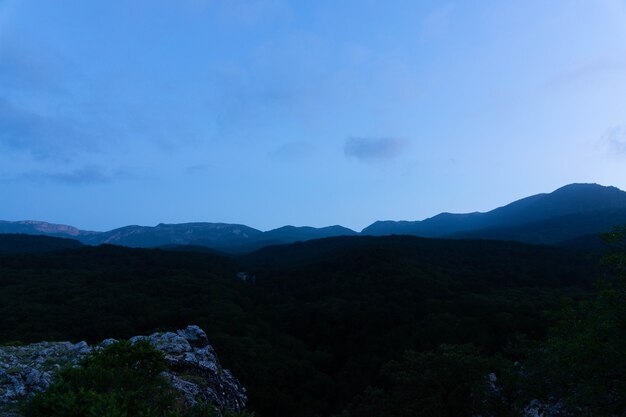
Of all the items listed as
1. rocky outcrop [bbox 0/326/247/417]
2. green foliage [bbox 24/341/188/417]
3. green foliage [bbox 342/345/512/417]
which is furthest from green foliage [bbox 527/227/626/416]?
green foliage [bbox 24/341/188/417]

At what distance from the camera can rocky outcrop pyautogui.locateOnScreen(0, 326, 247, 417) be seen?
606 inches

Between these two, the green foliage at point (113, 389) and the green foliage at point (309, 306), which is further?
the green foliage at point (309, 306)

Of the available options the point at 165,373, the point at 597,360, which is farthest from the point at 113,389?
the point at 597,360

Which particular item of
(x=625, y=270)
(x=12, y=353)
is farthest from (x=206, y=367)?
(x=625, y=270)

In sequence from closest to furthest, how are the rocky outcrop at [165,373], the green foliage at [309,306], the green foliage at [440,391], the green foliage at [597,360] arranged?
the rocky outcrop at [165,373], the green foliage at [597,360], the green foliage at [440,391], the green foliage at [309,306]

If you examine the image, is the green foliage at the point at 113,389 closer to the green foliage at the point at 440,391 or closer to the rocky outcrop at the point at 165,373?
the rocky outcrop at the point at 165,373

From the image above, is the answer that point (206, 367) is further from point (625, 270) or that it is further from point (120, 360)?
point (625, 270)

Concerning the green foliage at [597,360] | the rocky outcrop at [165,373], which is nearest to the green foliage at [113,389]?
the rocky outcrop at [165,373]

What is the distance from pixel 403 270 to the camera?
4333 inches

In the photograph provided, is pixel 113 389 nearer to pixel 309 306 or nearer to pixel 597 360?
pixel 597 360

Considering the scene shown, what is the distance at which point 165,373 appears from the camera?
728 inches

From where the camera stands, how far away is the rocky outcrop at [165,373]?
606 inches

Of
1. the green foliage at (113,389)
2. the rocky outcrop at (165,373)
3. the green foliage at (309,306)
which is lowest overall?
the green foliage at (309,306)

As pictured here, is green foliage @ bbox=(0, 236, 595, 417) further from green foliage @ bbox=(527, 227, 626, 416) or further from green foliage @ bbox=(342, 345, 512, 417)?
green foliage @ bbox=(527, 227, 626, 416)
